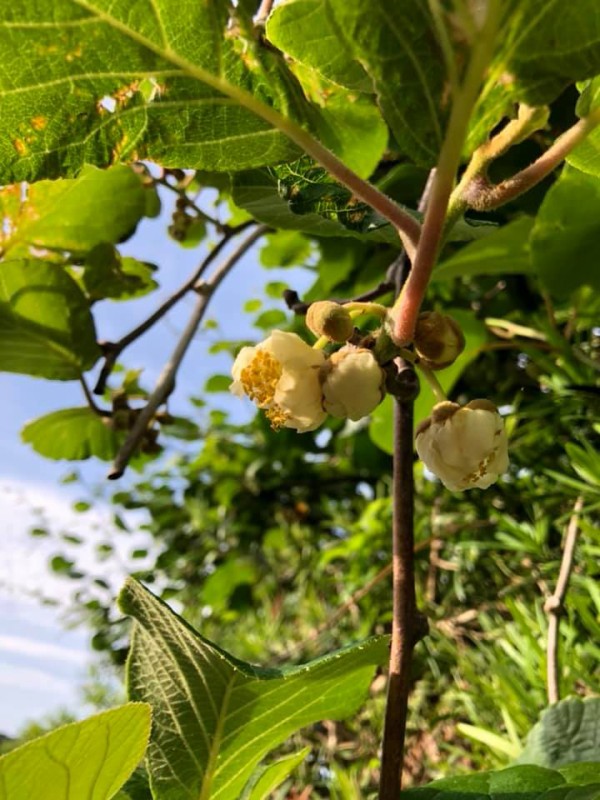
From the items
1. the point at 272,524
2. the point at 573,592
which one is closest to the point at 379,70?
the point at 573,592

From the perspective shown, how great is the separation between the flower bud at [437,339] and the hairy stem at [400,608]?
0.02 m

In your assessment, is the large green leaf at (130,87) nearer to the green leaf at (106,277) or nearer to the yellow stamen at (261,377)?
the yellow stamen at (261,377)

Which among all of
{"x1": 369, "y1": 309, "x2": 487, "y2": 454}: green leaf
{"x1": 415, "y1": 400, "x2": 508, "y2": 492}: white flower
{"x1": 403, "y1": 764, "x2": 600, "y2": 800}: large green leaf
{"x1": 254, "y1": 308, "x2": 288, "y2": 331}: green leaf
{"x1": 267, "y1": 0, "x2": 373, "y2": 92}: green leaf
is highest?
{"x1": 254, "y1": 308, "x2": 288, "y2": 331}: green leaf

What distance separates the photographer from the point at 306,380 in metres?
0.37

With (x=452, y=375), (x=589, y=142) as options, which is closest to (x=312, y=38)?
(x=589, y=142)

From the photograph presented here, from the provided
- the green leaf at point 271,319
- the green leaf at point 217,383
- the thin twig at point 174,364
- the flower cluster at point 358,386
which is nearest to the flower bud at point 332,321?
the flower cluster at point 358,386

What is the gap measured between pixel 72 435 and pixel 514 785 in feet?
2.29

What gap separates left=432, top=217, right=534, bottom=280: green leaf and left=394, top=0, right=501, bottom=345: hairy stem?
0.48 m

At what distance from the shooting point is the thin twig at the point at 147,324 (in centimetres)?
82

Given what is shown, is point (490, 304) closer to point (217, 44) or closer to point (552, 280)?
point (552, 280)

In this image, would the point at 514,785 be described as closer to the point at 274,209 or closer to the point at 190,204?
the point at 274,209

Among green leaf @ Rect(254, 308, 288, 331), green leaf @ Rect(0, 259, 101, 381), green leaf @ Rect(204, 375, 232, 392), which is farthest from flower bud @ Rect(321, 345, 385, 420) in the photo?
green leaf @ Rect(204, 375, 232, 392)

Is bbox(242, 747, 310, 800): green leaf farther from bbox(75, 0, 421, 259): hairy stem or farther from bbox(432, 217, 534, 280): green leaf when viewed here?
bbox(432, 217, 534, 280): green leaf

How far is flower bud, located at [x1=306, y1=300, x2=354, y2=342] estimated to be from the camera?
372mm
